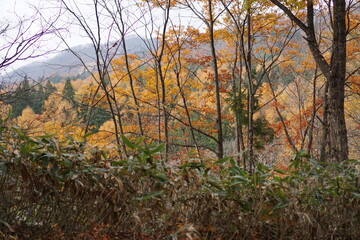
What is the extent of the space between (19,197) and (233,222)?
764 millimetres

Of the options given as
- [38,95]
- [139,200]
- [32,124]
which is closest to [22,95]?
[32,124]

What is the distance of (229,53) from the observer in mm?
9742

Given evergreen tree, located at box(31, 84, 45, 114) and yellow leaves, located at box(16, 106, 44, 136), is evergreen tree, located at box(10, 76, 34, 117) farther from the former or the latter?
yellow leaves, located at box(16, 106, 44, 136)

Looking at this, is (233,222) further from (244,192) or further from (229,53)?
(229,53)

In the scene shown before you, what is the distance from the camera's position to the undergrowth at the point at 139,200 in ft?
3.32

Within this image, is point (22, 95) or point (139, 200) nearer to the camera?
point (139, 200)

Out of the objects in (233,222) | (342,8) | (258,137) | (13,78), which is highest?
(342,8)

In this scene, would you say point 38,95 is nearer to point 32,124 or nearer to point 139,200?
point 32,124

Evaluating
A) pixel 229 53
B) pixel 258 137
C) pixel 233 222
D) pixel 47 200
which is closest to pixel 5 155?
pixel 47 200

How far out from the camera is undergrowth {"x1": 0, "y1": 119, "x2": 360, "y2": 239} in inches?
39.8

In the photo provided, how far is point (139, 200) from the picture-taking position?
3.36ft

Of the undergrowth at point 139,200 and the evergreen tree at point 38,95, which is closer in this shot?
the undergrowth at point 139,200

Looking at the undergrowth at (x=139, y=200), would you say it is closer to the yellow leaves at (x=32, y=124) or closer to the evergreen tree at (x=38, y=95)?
the yellow leaves at (x=32, y=124)

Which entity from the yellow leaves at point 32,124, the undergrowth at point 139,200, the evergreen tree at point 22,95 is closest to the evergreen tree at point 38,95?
the evergreen tree at point 22,95
